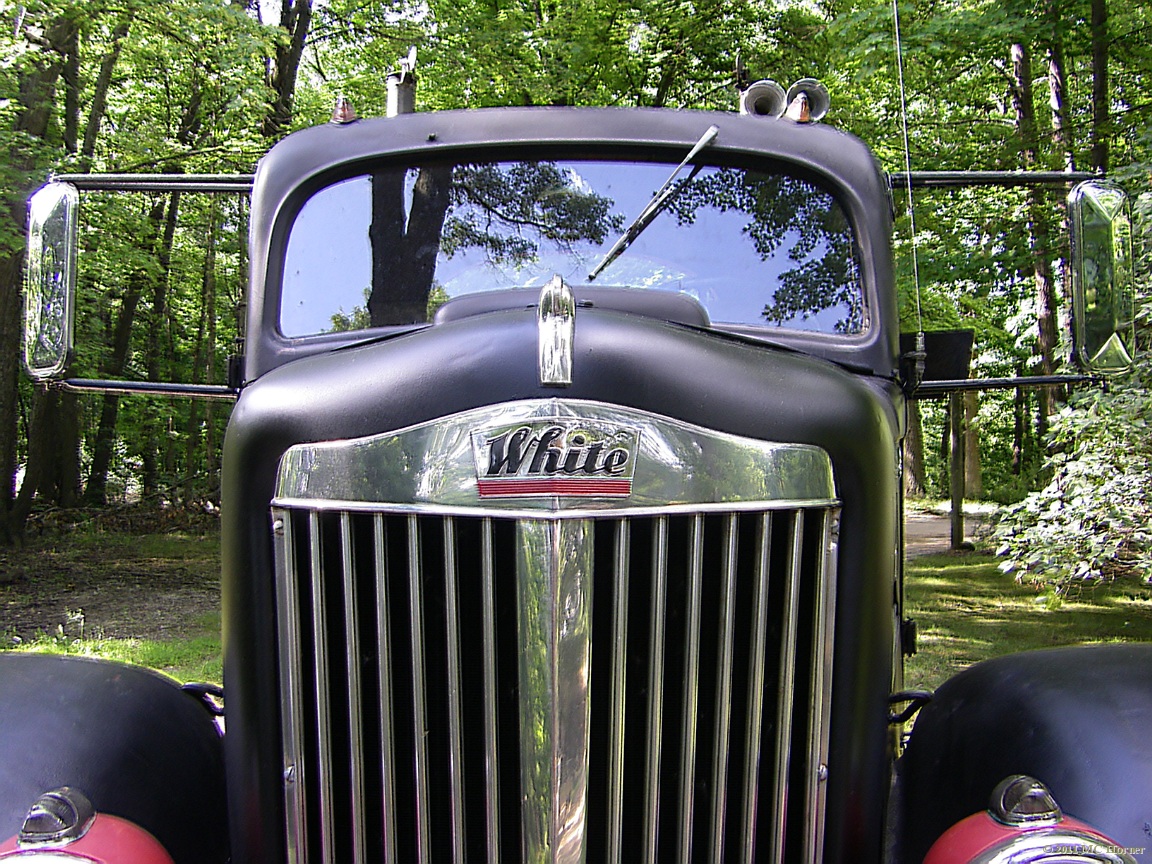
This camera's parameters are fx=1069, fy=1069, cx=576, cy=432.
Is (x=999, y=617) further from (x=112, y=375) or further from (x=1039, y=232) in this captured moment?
(x=112, y=375)

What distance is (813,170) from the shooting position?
3.09 metres

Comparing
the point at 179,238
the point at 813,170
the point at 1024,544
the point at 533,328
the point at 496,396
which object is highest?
the point at 179,238

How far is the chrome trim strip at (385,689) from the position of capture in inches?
74.7

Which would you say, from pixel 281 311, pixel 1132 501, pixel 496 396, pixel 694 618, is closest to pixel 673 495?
pixel 694 618

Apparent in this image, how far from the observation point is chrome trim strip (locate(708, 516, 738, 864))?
1.89m

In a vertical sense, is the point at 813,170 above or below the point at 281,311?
above

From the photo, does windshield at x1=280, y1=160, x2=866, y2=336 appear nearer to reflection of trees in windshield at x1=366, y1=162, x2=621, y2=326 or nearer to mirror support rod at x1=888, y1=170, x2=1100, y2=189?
reflection of trees in windshield at x1=366, y1=162, x2=621, y2=326

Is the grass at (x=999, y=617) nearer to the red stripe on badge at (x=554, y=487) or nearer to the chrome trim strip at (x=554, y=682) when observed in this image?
the chrome trim strip at (x=554, y=682)

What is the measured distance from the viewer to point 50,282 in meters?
2.80

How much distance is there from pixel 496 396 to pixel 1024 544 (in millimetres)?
6514

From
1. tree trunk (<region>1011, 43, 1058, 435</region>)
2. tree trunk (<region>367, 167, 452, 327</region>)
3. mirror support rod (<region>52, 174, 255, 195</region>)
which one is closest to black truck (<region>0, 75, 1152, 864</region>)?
tree trunk (<region>367, 167, 452, 327</region>)

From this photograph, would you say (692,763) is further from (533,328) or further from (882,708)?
(533,328)

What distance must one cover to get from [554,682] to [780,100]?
2190mm

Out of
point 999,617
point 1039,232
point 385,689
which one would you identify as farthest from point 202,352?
point 385,689
